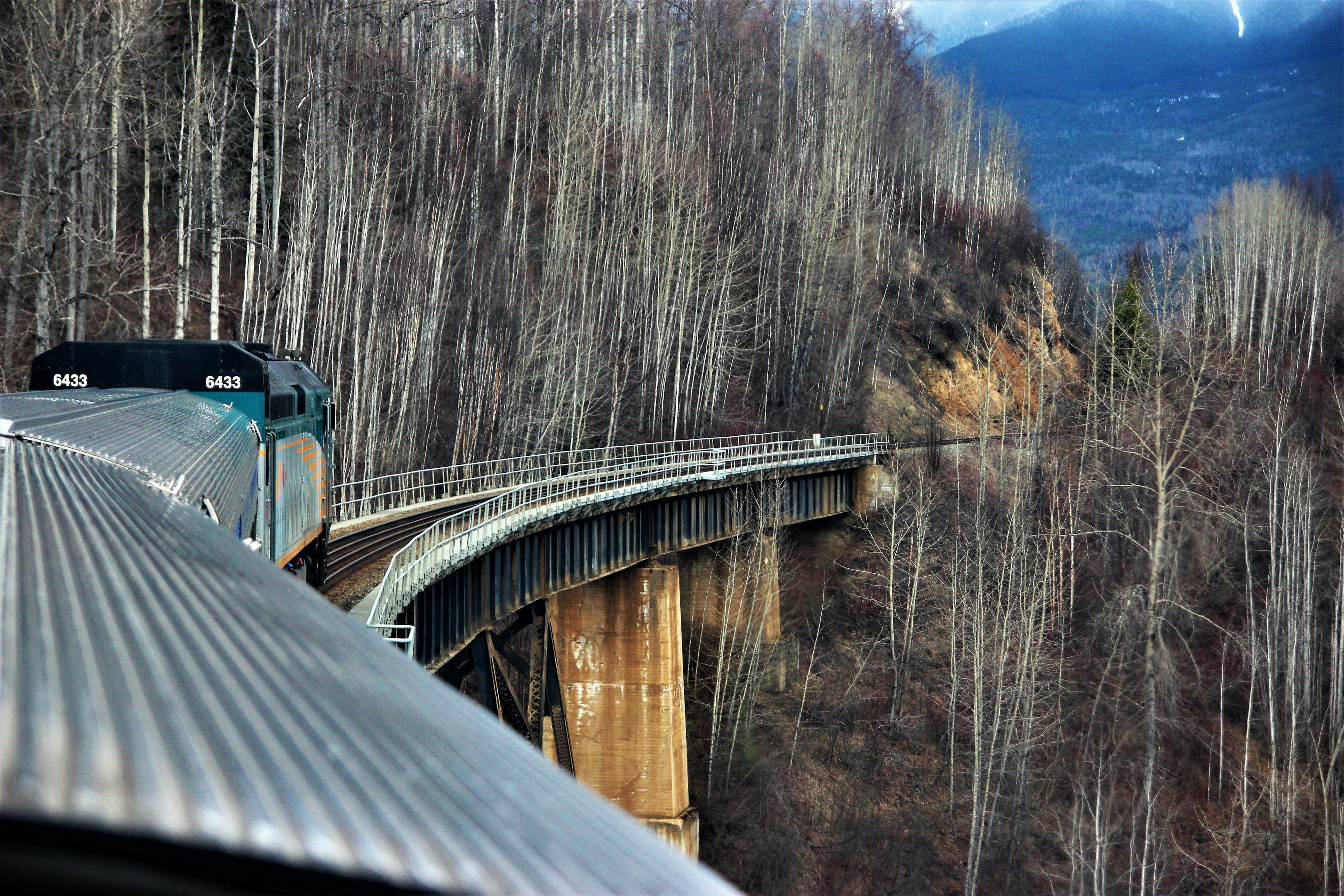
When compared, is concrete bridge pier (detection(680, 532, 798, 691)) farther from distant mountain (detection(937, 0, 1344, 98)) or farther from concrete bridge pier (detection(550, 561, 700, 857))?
distant mountain (detection(937, 0, 1344, 98))

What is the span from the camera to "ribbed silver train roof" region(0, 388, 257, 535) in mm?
6812

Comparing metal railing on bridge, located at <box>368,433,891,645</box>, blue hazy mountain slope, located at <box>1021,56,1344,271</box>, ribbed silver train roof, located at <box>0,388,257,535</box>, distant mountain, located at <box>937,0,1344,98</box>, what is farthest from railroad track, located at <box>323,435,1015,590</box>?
distant mountain, located at <box>937,0,1344,98</box>

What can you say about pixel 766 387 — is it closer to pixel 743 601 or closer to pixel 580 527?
pixel 743 601

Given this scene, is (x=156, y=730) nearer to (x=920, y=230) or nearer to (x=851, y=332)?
(x=851, y=332)

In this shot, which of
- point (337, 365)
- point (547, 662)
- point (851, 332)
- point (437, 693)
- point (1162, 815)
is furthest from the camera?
point (851, 332)

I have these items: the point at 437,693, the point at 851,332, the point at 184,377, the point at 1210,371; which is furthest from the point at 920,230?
the point at 437,693

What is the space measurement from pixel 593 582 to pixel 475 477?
337 inches

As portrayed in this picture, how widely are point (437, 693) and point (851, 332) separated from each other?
6269 cm

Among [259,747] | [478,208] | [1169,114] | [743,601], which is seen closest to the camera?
[259,747]

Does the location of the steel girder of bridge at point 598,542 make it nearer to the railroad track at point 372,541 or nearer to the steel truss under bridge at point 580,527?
the steel truss under bridge at point 580,527

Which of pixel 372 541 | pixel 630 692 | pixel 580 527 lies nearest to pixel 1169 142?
pixel 630 692

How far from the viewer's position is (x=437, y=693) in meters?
3.15

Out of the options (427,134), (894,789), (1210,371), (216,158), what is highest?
(427,134)

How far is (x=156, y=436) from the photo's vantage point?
8.67 metres
